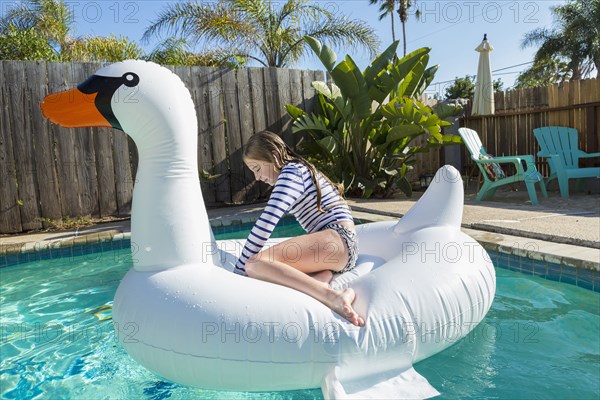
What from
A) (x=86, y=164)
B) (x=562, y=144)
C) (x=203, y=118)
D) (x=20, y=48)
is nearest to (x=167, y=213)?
(x=86, y=164)

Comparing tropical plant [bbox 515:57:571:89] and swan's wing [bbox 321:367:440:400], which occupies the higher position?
tropical plant [bbox 515:57:571:89]

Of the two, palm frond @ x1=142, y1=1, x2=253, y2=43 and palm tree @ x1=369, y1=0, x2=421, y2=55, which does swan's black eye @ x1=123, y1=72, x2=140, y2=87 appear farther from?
palm tree @ x1=369, y1=0, x2=421, y2=55

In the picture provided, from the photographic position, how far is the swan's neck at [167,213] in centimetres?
197

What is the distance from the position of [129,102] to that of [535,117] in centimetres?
759

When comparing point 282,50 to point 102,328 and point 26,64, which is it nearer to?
point 26,64

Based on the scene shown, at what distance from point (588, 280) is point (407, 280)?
1.65 m

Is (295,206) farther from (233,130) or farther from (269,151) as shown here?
(233,130)

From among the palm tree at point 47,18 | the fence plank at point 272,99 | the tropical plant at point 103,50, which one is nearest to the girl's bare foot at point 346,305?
the fence plank at point 272,99

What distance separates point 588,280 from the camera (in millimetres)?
2932

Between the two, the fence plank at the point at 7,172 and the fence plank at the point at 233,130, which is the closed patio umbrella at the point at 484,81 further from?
the fence plank at the point at 7,172

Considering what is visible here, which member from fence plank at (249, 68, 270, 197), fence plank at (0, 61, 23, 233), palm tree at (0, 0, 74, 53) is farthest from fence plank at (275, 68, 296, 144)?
palm tree at (0, 0, 74, 53)

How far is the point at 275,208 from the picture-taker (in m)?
2.05

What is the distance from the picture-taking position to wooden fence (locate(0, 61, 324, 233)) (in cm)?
541

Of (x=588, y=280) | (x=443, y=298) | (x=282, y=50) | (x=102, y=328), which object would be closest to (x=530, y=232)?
(x=588, y=280)
